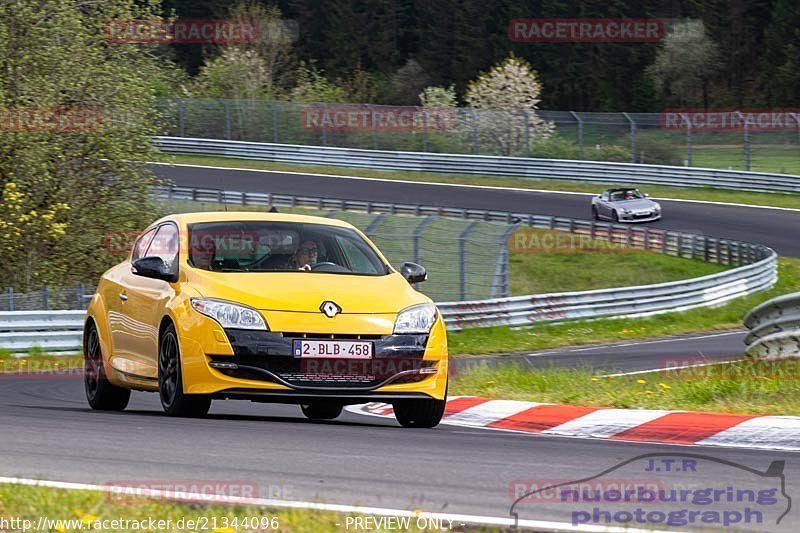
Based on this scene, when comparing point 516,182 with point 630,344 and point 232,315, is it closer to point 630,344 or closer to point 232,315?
point 630,344

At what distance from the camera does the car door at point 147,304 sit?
30.9 feet

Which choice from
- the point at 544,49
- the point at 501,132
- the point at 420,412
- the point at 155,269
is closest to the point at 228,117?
the point at 501,132

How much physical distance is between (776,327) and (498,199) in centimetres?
3253

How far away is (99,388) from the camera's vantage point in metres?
10.6

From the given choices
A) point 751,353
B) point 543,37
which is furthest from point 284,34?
point 751,353

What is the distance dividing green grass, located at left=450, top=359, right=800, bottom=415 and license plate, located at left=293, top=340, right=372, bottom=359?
232cm

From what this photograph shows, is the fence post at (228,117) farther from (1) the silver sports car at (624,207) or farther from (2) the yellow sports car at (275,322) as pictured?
(2) the yellow sports car at (275,322)

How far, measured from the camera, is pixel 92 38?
30.7 metres

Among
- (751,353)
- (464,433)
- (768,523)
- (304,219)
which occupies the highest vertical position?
(304,219)

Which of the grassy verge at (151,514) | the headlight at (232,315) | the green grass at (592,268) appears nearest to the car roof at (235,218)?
the headlight at (232,315)

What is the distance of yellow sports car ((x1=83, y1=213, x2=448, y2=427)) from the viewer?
8.60 metres

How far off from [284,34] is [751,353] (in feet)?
223

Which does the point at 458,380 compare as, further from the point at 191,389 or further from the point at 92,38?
the point at 92,38

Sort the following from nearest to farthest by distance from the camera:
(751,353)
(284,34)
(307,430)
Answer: (307,430)
(751,353)
(284,34)
